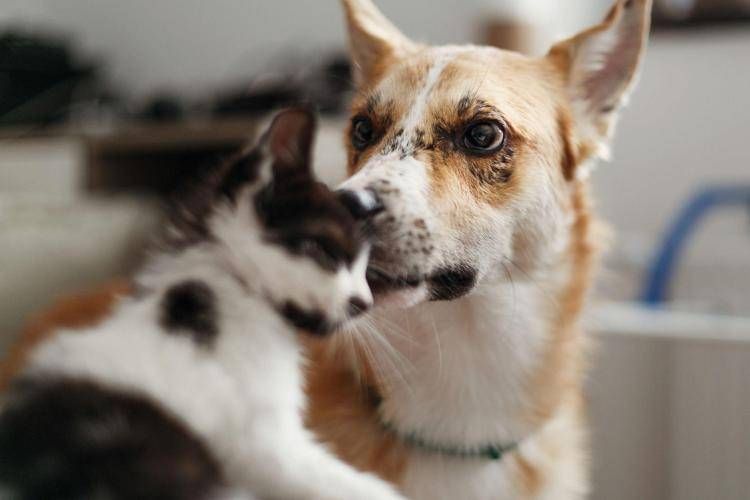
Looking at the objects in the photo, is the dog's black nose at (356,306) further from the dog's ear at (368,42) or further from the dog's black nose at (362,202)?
the dog's ear at (368,42)

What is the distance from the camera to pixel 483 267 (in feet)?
3.12

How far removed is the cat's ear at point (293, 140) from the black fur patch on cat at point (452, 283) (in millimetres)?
269

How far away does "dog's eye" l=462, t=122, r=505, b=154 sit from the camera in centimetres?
96

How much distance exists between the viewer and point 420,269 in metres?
0.85

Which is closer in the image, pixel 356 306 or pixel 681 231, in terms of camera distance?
pixel 356 306

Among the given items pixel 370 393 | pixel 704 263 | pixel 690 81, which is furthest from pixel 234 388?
pixel 690 81

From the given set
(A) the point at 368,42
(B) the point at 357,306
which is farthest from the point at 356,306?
(A) the point at 368,42

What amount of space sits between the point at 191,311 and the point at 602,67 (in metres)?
0.74

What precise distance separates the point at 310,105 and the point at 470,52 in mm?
436

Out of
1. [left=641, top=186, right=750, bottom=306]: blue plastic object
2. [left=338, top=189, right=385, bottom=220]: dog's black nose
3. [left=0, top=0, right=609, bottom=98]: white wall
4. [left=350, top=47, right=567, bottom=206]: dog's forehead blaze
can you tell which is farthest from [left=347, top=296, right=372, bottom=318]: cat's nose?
[left=0, top=0, right=609, bottom=98]: white wall

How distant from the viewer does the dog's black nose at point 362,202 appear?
768mm

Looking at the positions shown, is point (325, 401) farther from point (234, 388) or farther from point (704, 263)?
point (704, 263)

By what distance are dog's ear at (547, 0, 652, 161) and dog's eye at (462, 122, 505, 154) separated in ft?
0.56

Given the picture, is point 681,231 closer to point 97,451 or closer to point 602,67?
point 602,67
